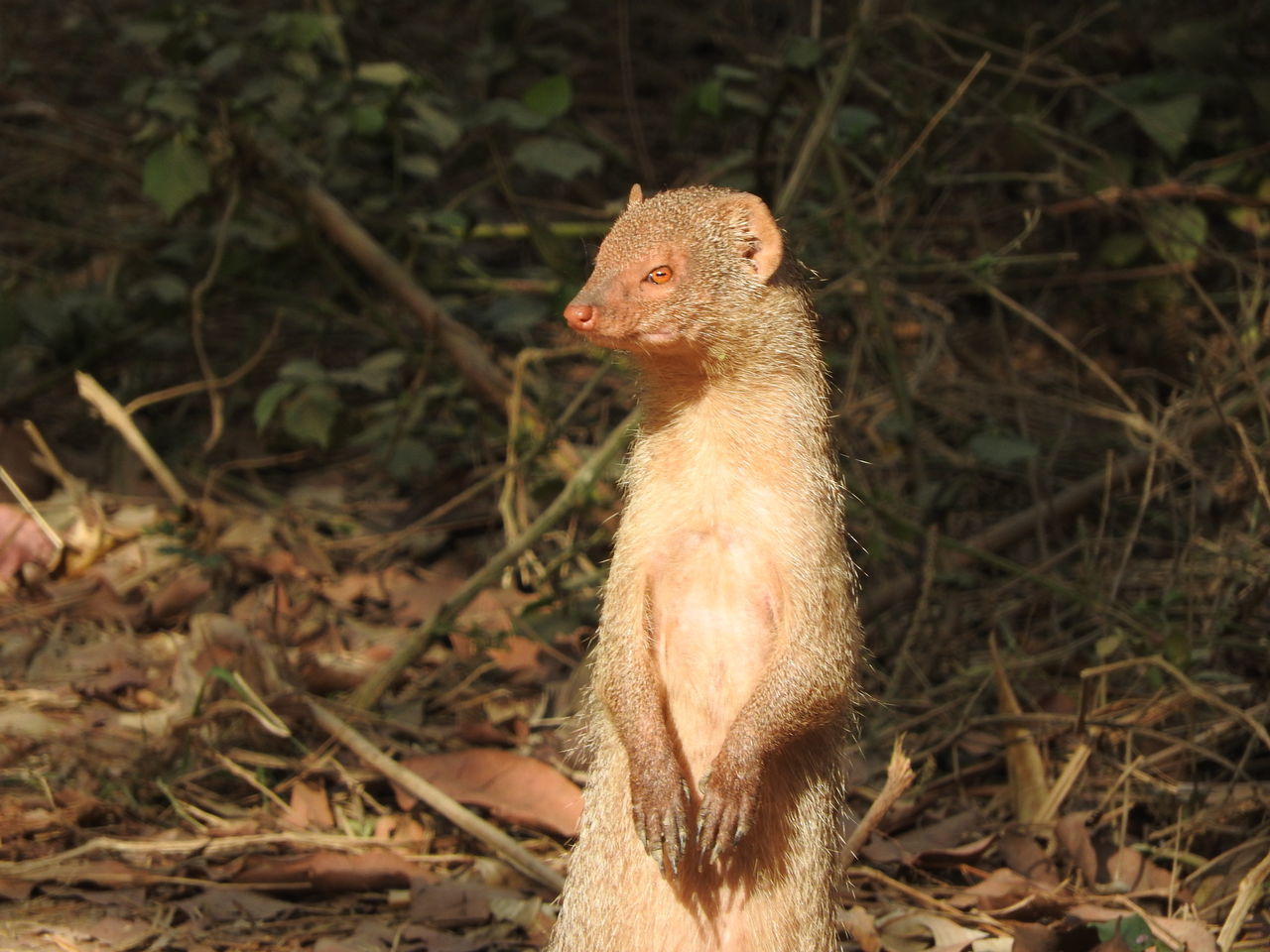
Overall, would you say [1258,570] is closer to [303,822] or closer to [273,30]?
[303,822]

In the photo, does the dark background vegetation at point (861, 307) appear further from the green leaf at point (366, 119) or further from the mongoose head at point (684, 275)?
the mongoose head at point (684, 275)

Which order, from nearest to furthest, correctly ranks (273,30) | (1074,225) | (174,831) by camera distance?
1. (174,831)
2. (273,30)
3. (1074,225)

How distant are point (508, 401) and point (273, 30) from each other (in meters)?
1.73

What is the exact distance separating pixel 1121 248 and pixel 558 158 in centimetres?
237

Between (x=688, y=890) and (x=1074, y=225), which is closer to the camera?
(x=688, y=890)

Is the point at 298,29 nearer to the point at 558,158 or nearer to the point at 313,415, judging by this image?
the point at 558,158

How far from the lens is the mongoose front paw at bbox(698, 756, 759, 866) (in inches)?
111

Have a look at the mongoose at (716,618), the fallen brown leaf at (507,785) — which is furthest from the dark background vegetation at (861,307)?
the mongoose at (716,618)

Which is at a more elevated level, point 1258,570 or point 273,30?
point 273,30

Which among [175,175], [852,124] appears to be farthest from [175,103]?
[852,124]

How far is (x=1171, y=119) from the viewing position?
5.03 m

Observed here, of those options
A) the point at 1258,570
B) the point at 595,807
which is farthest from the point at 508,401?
the point at 1258,570

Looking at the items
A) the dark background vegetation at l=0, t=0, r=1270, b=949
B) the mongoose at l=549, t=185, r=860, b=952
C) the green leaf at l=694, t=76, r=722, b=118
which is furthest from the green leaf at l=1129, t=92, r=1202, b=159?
the mongoose at l=549, t=185, r=860, b=952

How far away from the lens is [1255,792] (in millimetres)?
3896
